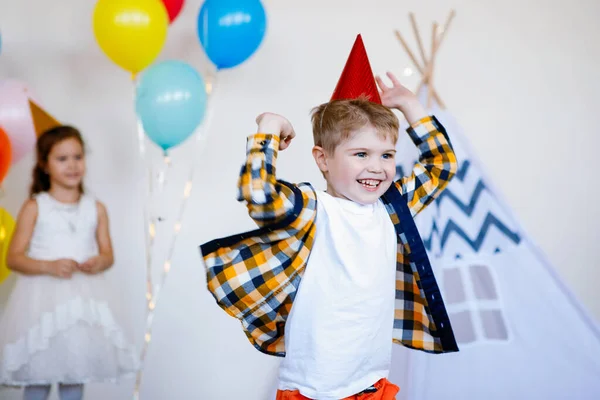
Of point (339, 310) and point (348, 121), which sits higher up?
point (348, 121)

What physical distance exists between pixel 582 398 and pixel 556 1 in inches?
72.3

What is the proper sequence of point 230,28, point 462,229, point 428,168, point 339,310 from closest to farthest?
point 339,310 < point 428,168 < point 230,28 < point 462,229

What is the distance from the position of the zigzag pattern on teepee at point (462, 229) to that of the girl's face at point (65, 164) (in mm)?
1159

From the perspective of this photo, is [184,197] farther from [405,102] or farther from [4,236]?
Answer: [405,102]

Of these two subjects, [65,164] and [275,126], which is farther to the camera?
[65,164]

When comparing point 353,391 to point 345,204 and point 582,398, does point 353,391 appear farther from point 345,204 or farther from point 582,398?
point 582,398

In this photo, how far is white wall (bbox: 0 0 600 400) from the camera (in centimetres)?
297

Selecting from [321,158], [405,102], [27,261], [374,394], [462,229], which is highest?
[405,102]

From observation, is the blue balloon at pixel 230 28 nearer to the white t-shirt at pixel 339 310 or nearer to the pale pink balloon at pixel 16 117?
the pale pink balloon at pixel 16 117

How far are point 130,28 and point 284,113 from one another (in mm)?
868

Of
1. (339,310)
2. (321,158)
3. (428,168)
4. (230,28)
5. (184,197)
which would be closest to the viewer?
(339,310)

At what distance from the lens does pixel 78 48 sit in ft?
9.75

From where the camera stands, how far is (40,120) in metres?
2.60

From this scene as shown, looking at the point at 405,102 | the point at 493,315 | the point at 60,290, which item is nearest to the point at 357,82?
the point at 405,102
